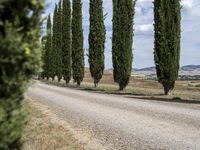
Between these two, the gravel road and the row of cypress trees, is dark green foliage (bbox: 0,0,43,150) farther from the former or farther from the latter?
the row of cypress trees

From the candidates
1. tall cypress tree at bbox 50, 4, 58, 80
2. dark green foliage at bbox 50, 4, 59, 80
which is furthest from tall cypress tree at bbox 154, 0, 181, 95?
tall cypress tree at bbox 50, 4, 58, 80

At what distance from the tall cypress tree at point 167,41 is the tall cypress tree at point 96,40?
1513cm

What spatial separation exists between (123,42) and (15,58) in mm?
38553

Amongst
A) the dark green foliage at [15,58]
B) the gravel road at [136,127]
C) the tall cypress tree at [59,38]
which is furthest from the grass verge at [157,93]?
the tall cypress tree at [59,38]

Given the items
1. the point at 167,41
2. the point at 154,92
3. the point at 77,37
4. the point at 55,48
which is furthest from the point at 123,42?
the point at 55,48

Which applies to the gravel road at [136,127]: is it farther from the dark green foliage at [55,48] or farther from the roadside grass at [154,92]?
the dark green foliage at [55,48]

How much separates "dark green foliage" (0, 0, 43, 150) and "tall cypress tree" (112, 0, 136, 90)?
3774 centimetres

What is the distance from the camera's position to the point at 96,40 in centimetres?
5172

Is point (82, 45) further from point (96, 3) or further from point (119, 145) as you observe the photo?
Answer: point (119, 145)

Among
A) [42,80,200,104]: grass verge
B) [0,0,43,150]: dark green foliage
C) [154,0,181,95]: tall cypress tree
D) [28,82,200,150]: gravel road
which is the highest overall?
[154,0,181,95]: tall cypress tree

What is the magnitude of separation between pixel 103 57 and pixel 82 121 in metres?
33.8

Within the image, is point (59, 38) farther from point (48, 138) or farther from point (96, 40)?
point (48, 138)

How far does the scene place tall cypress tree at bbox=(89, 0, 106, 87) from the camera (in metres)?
51.3

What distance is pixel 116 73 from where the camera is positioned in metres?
43.4
